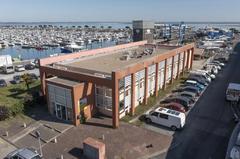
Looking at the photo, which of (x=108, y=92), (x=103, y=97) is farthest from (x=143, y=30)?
(x=103, y=97)

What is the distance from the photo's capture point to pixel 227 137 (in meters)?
20.9

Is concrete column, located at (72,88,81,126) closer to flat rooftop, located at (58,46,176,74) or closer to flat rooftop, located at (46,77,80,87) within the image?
flat rooftop, located at (46,77,80,87)

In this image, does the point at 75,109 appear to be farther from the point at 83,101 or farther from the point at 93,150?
the point at 93,150

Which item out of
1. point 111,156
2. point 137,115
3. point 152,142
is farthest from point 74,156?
point 137,115

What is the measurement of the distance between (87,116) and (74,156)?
6678mm

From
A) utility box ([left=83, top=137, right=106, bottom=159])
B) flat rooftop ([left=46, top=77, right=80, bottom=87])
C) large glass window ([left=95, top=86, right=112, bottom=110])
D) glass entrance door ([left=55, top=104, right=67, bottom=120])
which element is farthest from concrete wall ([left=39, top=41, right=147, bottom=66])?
utility box ([left=83, top=137, right=106, bottom=159])

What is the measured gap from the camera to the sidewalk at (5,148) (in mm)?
18944

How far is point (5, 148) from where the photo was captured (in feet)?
64.8

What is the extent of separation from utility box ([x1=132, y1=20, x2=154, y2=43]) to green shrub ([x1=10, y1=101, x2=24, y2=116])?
38452 millimetres

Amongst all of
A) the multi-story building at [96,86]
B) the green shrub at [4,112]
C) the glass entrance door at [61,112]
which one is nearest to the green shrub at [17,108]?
the green shrub at [4,112]

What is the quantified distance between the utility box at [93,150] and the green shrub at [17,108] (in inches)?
506

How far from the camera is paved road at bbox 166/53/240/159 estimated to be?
736 inches

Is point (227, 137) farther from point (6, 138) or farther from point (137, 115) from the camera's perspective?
point (6, 138)

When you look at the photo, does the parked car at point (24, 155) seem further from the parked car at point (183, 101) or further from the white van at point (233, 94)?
the white van at point (233, 94)
